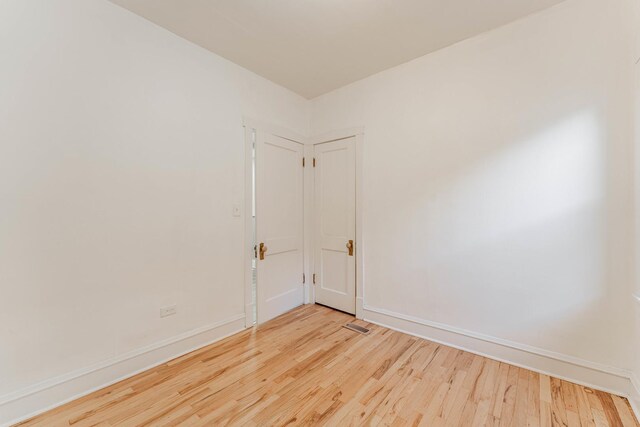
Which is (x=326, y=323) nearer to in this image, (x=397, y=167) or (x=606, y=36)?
(x=397, y=167)

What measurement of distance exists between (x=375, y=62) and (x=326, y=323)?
285cm

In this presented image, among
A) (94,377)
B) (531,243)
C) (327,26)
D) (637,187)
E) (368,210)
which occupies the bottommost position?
(94,377)

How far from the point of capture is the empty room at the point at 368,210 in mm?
1605

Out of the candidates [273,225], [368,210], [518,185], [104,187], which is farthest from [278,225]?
[518,185]

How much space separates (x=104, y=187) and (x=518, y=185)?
3174 millimetres

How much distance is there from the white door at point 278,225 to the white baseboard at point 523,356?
1216 millimetres

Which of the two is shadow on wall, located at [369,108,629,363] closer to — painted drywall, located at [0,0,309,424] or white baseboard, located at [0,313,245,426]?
painted drywall, located at [0,0,309,424]

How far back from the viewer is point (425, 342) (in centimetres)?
245

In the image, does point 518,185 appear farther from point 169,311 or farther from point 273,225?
point 169,311

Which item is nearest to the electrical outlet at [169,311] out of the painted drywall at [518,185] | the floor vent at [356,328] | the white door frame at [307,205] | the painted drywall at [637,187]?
the white door frame at [307,205]

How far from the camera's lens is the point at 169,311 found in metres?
2.18

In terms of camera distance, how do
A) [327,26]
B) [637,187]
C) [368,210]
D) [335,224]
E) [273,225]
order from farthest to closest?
[335,224] → [273,225] → [368,210] → [327,26] → [637,187]

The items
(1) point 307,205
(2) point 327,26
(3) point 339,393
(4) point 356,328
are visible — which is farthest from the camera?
(1) point 307,205

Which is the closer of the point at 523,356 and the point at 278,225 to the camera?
the point at 523,356
